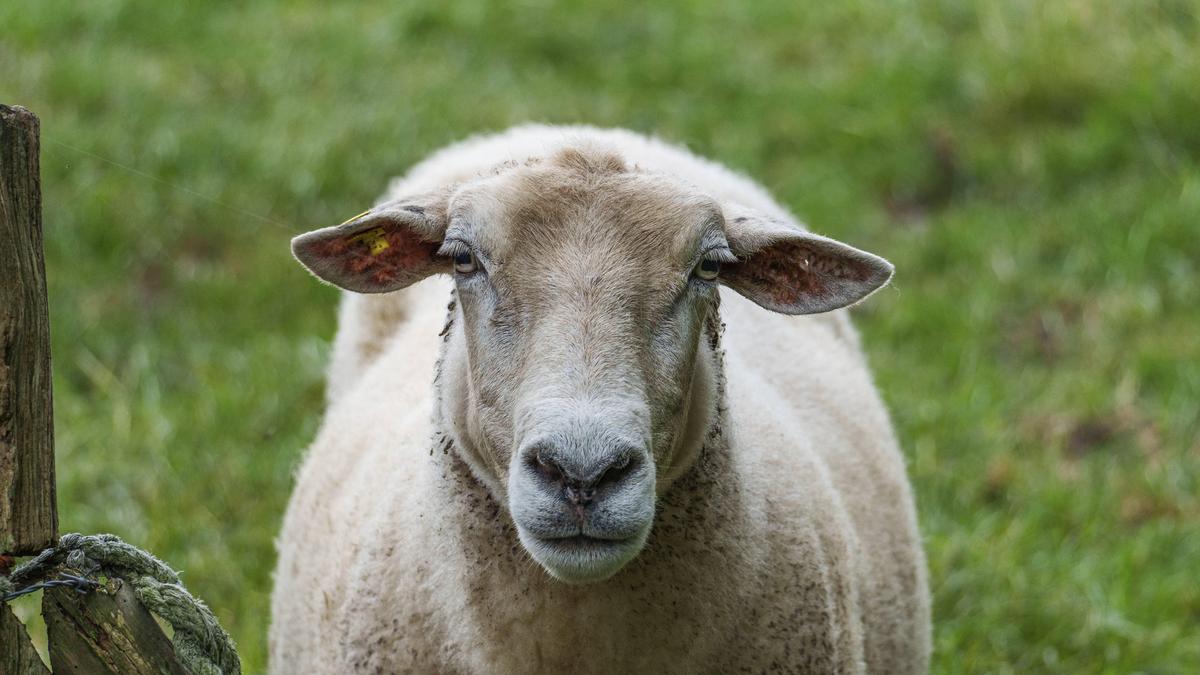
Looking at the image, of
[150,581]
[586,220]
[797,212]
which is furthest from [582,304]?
[797,212]

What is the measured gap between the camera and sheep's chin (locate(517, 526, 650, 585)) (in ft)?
8.84

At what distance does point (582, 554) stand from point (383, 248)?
926 mm

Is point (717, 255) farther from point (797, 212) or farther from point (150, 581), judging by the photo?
point (797, 212)

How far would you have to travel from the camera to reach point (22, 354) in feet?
8.07

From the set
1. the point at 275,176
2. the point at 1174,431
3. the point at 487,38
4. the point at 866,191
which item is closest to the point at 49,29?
the point at 275,176

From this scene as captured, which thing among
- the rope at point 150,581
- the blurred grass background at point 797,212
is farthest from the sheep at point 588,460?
the blurred grass background at point 797,212

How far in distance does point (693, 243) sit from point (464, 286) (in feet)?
1.60

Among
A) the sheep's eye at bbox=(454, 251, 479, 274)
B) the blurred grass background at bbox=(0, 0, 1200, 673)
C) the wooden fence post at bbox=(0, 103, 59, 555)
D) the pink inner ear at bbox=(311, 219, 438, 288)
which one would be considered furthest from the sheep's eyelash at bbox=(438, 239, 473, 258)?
the blurred grass background at bbox=(0, 0, 1200, 673)

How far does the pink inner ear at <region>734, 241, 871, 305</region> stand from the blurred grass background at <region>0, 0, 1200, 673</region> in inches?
81.4

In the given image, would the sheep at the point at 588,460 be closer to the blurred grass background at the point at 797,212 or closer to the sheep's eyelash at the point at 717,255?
the sheep's eyelash at the point at 717,255

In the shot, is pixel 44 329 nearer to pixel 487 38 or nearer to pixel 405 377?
pixel 405 377

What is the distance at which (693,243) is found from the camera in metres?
3.00

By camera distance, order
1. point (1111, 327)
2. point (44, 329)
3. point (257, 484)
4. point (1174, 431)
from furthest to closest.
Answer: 1. point (1111, 327)
2. point (1174, 431)
3. point (257, 484)
4. point (44, 329)

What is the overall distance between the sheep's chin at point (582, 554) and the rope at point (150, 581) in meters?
0.60
